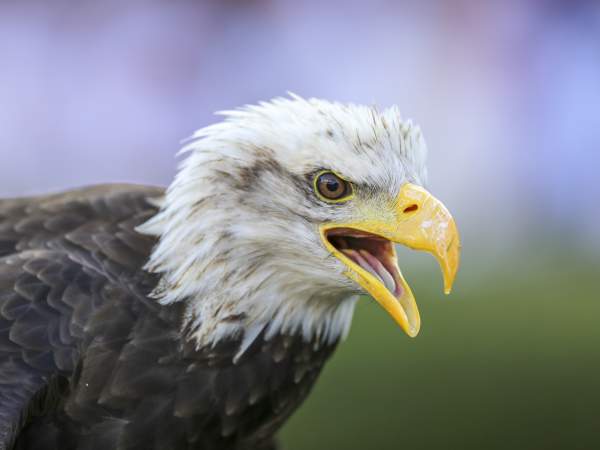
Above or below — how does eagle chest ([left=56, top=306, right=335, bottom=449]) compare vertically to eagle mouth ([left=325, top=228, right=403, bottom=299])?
below

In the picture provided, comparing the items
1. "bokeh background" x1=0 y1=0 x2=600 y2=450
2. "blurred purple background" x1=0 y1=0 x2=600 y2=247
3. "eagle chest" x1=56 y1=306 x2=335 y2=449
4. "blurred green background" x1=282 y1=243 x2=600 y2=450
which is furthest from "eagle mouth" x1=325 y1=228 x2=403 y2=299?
"blurred purple background" x1=0 y1=0 x2=600 y2=247

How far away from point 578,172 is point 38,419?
508 cm

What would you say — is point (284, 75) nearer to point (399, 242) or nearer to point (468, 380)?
point (468, 380)

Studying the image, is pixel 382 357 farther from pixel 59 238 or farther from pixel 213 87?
pixel 59 238

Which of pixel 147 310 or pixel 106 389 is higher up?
pixel 147 310

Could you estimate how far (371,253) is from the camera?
7.03 feet

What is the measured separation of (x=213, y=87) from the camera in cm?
612

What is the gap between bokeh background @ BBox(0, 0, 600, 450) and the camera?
5934mm

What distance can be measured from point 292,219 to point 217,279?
22 centimetres

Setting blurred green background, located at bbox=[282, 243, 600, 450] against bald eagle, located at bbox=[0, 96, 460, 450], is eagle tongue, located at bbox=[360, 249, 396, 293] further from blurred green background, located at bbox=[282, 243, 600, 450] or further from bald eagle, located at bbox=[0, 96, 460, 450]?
blurred green background, located at bbox=[282, 243, 600, 450]

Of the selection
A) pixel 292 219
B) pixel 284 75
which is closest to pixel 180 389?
pixel 292 219

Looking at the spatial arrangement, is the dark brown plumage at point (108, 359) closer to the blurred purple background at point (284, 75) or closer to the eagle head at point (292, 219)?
the eagle head at point (292, 219)

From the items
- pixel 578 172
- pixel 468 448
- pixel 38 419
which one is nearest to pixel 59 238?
pixel 38 419

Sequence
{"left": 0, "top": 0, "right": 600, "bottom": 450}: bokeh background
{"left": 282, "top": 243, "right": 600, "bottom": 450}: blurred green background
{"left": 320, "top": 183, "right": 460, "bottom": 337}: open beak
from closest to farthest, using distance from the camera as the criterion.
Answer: {"left": 320, "top": 183, "right": 460, "bottom": 337}: open beak, {"left": 282, "top": 243, "right": 600, "bottom": 450}: blurred green background, {"left": 0, "top": 0, "right": 600, "bottom": 450}: bokeh background
